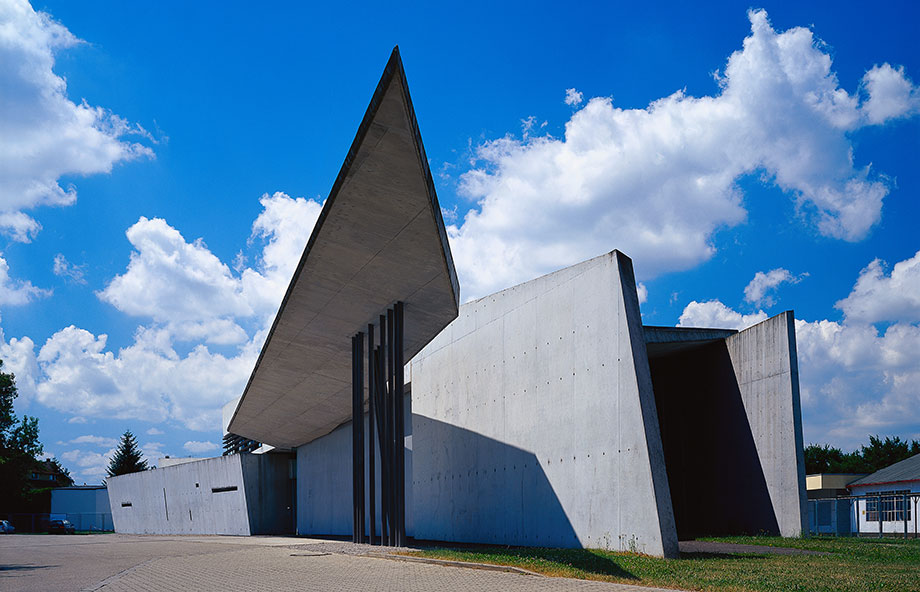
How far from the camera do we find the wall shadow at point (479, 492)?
17953mm

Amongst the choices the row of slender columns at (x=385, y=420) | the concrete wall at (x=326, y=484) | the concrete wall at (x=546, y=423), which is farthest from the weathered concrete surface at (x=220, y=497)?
the row of slender columns at (x=385, y=420)

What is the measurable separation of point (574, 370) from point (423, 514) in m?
9.48

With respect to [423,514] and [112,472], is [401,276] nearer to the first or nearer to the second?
[423,514]

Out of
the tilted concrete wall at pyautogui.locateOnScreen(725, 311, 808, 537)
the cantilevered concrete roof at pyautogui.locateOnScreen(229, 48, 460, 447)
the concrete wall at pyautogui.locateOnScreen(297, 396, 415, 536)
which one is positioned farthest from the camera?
the concrete wall at pyautogui.locateOnScreen(297, 396, 415, 536)

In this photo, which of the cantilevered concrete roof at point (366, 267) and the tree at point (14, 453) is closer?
the cantilevered concrete roof at point (366, 267)

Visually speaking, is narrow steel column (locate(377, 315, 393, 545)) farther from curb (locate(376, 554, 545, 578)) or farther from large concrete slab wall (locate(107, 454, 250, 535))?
large concrete slab wall (locate(107, 454, 250, 535))

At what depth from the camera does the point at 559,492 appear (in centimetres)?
1725

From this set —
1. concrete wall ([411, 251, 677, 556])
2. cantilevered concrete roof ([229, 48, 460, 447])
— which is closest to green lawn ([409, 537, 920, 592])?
concrete wall ([411, 251, 677, 556])

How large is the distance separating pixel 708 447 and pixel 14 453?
52.9m

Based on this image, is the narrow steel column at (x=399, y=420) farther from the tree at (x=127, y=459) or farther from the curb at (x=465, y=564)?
the tree at (x=127, y=459)

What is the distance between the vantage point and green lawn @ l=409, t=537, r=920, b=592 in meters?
9.68

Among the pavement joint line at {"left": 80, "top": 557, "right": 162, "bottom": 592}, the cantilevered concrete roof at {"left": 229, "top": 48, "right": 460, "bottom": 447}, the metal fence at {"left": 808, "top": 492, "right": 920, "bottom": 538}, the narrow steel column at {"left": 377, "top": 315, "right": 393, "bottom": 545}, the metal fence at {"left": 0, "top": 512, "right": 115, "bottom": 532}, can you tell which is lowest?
the metal fence at {"left": 0, "top": 512, "right": 115, "bottom": 532}

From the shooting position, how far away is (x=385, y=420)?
1997cm

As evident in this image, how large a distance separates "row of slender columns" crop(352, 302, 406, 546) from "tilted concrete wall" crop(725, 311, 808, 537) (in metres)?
9.02
